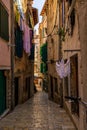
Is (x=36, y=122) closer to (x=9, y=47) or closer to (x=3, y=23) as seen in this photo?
(x=9, y=47)

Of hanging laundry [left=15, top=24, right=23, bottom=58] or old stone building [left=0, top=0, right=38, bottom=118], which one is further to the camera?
hanging laundry [left=15, top=24, right=23, bottom=58]

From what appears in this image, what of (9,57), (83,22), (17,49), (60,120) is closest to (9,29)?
(9,57)

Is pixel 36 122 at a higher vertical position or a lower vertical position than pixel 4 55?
lower

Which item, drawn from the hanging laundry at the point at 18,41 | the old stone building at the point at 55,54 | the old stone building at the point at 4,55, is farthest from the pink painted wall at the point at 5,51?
the old stone building at the point at 55,54

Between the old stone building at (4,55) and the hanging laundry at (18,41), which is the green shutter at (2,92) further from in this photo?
the hanging laundry at (18,41)

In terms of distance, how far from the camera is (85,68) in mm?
6535

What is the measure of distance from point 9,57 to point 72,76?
4656 millimetres

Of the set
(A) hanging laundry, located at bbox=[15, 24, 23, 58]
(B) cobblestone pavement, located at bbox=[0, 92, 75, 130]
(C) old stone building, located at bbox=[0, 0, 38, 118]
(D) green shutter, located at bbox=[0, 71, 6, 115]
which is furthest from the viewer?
(A) hanging laundry, located at bbox=[15, 24, 23, 58]

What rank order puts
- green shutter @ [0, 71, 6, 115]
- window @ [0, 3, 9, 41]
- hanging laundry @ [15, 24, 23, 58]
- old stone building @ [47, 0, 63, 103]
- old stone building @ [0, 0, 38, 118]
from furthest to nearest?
1. old stone building @ [47, 0, 63, 103]
2. hanging laundry @ [15, 24, 23, 58]
3. green shutter @ [0, 71, 6, 115]
4. old stone building @ [0, 0, 38, 118]
5. window @ [0, 3, 9, 41]

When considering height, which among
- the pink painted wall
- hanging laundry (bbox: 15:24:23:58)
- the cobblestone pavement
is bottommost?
the cobblestone pavement

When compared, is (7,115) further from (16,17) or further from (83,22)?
(83,22)

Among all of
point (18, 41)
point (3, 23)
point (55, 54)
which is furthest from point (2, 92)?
point (55, 54)

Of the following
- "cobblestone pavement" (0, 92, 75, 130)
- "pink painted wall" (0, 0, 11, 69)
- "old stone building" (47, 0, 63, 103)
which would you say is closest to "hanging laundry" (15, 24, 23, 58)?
"old stone building" (47, 0, 63, 103)

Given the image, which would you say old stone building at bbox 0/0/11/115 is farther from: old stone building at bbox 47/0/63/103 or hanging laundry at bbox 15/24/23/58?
old stone building at bbox 47/0/63/103
